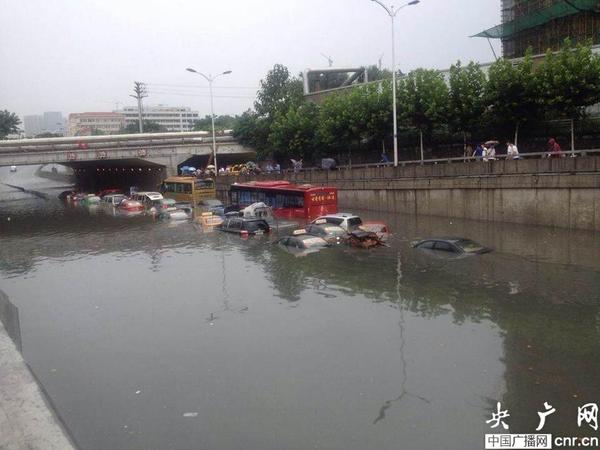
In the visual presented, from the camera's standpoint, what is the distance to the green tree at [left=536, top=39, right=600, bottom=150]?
105 ft

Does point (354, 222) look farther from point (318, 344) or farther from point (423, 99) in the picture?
point (318, 344)

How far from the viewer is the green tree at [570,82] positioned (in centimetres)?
3216

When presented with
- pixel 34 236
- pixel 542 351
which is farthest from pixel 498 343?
pixel 34 236

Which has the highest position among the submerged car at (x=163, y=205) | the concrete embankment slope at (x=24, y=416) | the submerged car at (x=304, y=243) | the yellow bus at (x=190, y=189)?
the yellow bus at (x=190, y=189)

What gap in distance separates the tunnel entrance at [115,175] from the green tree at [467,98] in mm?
40382

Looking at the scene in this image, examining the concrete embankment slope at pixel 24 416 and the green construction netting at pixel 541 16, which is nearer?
the concrete embankment slope at pixel 24 416

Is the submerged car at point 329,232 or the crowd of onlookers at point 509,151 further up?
the crowd of onlookers at point 509,151

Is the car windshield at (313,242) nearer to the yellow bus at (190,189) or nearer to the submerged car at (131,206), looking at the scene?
the submerged car at (131,206)

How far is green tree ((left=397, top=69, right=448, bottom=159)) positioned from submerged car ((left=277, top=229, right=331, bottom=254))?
1660 cm

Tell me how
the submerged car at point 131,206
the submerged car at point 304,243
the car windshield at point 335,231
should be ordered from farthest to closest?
the submerged car at point 131,206 → the car windshield at point 335,231 → the submerged car at point 304,243

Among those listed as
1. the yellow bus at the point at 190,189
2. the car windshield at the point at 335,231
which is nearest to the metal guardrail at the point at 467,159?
the car windshield at the point at 335,231

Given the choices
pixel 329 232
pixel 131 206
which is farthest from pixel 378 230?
pixel 131 206

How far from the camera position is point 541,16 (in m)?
48.0

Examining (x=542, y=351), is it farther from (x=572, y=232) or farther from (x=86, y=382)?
(x=572, y=232)
